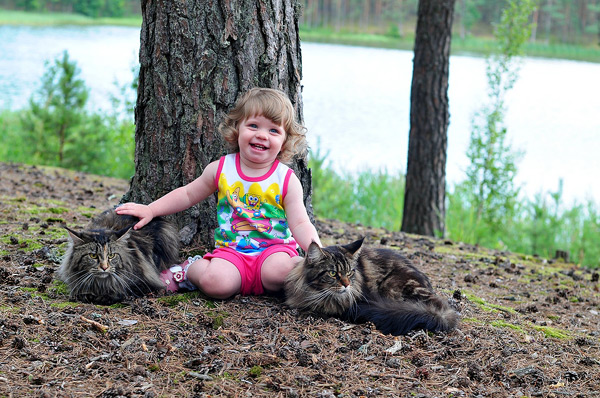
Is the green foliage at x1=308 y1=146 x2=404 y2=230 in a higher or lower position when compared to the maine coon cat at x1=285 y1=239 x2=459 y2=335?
lower

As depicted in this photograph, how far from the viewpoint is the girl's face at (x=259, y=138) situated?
145 inches

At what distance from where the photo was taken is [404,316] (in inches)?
132

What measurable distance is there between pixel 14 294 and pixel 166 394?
1.49m

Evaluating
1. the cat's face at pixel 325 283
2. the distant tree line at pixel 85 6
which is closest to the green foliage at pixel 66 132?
the cat's face at pixel 325 283

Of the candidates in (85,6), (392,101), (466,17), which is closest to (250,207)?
(392,101)

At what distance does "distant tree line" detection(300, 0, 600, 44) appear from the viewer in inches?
1070

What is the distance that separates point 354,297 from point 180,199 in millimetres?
1398

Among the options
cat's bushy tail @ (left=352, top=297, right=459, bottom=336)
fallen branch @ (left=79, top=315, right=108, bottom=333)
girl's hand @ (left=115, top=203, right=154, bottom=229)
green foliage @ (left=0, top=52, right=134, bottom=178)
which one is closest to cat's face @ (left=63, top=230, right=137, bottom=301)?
girl's hand @ (left=115, top=203, right=154, bottom=229)

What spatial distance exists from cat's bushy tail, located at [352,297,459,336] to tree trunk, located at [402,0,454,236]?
174 inches

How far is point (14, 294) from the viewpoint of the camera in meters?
3.38

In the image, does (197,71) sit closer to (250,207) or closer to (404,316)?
(250,207)

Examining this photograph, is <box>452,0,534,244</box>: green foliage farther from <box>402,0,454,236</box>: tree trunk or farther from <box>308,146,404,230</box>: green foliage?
<box>308,146,404,230</box>: green foliage

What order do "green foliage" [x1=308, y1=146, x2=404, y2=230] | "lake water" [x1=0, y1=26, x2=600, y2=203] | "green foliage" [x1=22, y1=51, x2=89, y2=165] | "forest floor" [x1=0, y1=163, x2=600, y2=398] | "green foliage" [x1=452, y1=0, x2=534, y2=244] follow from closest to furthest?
"forest floor" [x1=0, y1=163, x2=600, y2=398] → "green foliage" [x1=452, y1=0, x2=534, y2=244] → "green foliage" [x1=308, y1=146, x2=404, y2=230] → "green foliage" [x1=22, y1=51, x2=89, y2=165] → "lake water" [x1=0, y1=26, x2=600, y2=203]

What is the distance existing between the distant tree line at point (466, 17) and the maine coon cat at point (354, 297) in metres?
24.1
